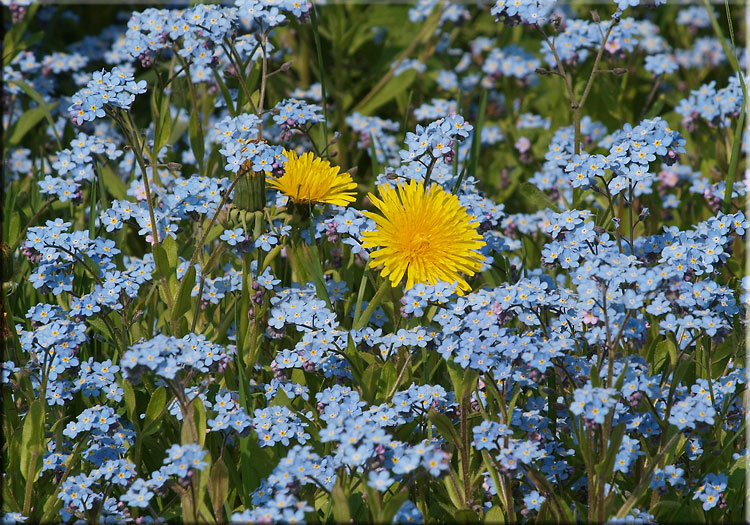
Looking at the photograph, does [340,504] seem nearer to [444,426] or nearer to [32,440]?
[444,426]

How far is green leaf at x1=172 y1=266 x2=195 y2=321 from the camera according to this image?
2957 millimetres

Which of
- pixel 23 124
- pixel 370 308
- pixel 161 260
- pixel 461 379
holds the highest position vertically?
pixel 23 124

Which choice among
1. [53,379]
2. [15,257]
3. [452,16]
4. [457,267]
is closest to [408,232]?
[457,267]

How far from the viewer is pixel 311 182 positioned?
322 cm

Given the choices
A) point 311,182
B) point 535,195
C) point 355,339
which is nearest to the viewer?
point 355,339

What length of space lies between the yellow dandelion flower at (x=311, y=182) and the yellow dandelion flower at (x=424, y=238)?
249mm

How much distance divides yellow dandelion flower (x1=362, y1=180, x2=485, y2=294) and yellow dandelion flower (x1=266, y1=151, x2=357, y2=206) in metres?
0.25

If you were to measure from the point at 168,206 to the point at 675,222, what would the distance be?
7.83 feet

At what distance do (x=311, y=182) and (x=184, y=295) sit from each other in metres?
0.61

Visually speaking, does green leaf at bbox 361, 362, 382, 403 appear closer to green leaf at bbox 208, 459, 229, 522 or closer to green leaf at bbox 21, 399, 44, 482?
green leaf at bbox 208, 459, 229, 522

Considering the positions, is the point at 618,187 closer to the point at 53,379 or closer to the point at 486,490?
the point at 486,490

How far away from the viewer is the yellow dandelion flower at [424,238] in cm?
301

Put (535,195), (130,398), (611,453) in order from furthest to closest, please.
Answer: (535,195) → (130,398) → (611,453)

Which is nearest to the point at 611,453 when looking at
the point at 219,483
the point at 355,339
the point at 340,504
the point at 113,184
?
the point at 340,504
